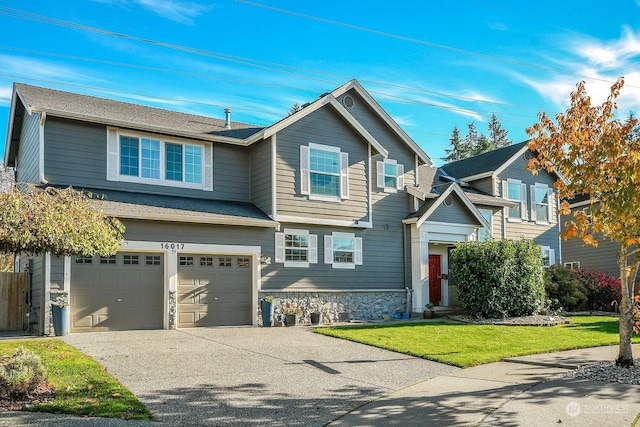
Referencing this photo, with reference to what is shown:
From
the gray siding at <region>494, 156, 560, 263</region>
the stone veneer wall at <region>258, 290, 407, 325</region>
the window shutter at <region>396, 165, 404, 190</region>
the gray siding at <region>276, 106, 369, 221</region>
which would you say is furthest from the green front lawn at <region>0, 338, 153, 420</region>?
the gray siding at <region>494, 156, 560, 263</region>

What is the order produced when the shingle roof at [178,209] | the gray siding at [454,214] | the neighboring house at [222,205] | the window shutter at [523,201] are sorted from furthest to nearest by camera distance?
the window shutter at [523,201] → the gray siding at [454,214] → the neighboring house at [222,205] → the shingle roof at [178,209]

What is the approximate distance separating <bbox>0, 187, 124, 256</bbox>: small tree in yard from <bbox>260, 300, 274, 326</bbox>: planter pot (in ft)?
27.3

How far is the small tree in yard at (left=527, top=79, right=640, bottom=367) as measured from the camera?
349 inches

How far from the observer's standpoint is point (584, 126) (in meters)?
9.80

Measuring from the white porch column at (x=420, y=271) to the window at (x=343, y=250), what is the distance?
228cm

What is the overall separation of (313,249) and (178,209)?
15.1 feet

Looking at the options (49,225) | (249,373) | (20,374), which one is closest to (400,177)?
(249,373)

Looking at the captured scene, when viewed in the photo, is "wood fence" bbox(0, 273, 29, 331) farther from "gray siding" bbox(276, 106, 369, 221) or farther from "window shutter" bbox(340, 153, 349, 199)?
"window shutter" bbox(340, 153, 349, 199)

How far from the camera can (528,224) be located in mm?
25797

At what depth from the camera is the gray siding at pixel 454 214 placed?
68.5 ft

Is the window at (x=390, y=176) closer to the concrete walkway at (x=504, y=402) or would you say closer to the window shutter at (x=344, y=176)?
the window shutter at (x=344, y=176)

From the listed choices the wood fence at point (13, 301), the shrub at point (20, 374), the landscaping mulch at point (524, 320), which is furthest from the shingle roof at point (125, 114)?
the landscaping mulch at point (524, 320)

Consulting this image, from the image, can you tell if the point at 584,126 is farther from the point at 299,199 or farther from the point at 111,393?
the point at 299,199

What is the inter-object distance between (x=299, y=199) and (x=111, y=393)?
11.0m
